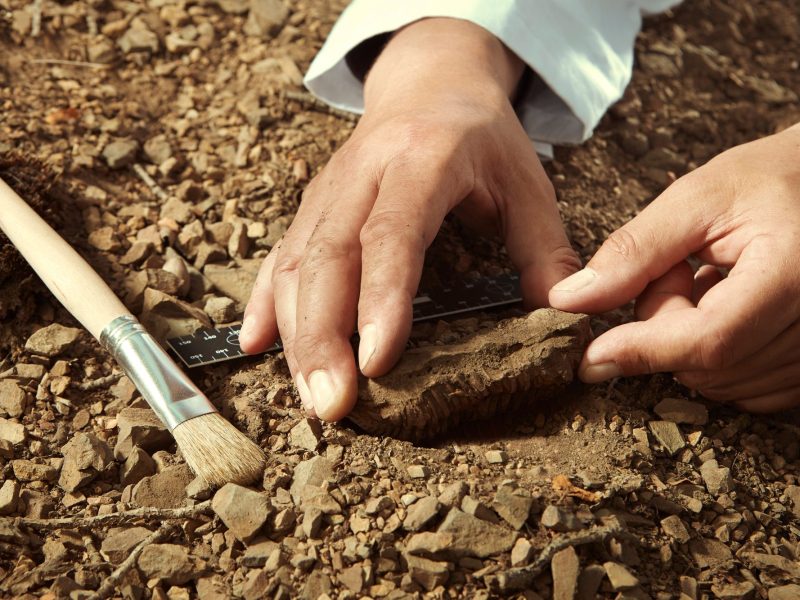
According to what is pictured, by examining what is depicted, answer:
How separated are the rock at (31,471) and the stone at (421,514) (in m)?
0.73

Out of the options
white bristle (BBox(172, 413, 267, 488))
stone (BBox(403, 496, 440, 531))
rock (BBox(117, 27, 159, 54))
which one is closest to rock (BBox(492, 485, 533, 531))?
stone (BBox(403, 496, 440, 531))

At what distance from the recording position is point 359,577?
138 centimetres

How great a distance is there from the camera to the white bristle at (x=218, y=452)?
155 cm

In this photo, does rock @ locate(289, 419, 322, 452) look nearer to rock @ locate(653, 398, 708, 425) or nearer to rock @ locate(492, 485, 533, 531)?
rock @ locate(492, 485, 533, 531)

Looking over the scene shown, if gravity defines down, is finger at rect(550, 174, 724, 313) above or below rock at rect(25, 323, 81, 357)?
above

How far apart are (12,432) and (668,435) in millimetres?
1369

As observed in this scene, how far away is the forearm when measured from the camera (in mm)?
2082

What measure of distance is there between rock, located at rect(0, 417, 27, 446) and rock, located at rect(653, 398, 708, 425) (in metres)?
1.35

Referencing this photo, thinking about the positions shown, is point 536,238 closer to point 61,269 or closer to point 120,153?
point 61,269

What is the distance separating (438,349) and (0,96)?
165cm

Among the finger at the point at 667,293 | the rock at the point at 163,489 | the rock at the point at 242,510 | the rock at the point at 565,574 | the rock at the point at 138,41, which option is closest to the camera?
the rock at the point at 565,574

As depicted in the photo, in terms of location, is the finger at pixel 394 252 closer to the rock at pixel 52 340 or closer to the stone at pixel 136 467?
the stone at pixel 136 467

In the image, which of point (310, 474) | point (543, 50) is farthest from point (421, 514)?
point (543, 50)

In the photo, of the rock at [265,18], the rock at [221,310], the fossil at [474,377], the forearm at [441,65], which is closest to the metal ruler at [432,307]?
the rock at [221,310]
